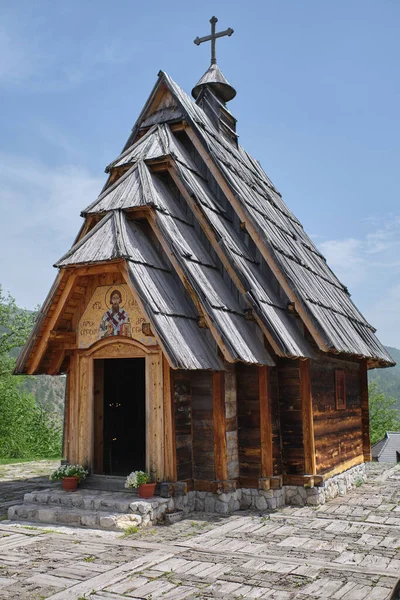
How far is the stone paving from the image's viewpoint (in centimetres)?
570

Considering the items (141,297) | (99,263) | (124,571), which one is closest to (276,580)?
(124,571)

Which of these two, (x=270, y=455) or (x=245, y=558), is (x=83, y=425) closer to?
(x=270, y=455)

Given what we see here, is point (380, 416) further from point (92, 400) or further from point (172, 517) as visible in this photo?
point (172, 517)

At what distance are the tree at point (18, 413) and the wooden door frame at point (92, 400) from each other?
16409mm

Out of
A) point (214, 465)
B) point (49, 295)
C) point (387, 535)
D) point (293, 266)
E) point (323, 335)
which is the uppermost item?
point (293, 266)

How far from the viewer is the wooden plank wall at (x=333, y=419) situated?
37.1 feet

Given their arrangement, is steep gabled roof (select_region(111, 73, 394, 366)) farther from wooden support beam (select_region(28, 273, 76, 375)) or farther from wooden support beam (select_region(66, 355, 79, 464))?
wooden support beam (select_region(66, 355, 79, 464))

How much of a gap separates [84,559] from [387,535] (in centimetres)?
428

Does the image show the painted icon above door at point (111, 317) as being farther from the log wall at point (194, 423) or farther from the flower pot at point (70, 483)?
the flower pot at point (70, 483)

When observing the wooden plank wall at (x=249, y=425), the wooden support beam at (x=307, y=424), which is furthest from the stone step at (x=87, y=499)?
the wooden support beam at (x=307, y=424)

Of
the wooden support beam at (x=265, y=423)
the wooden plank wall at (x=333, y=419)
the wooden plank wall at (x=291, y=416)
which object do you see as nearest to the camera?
the wooden support beam at (x=265, y=423)

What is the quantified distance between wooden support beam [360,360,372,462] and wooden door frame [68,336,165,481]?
7930 mm

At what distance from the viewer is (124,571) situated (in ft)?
20.6

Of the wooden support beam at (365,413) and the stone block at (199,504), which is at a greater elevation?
the wooden support beam at (365,413)
